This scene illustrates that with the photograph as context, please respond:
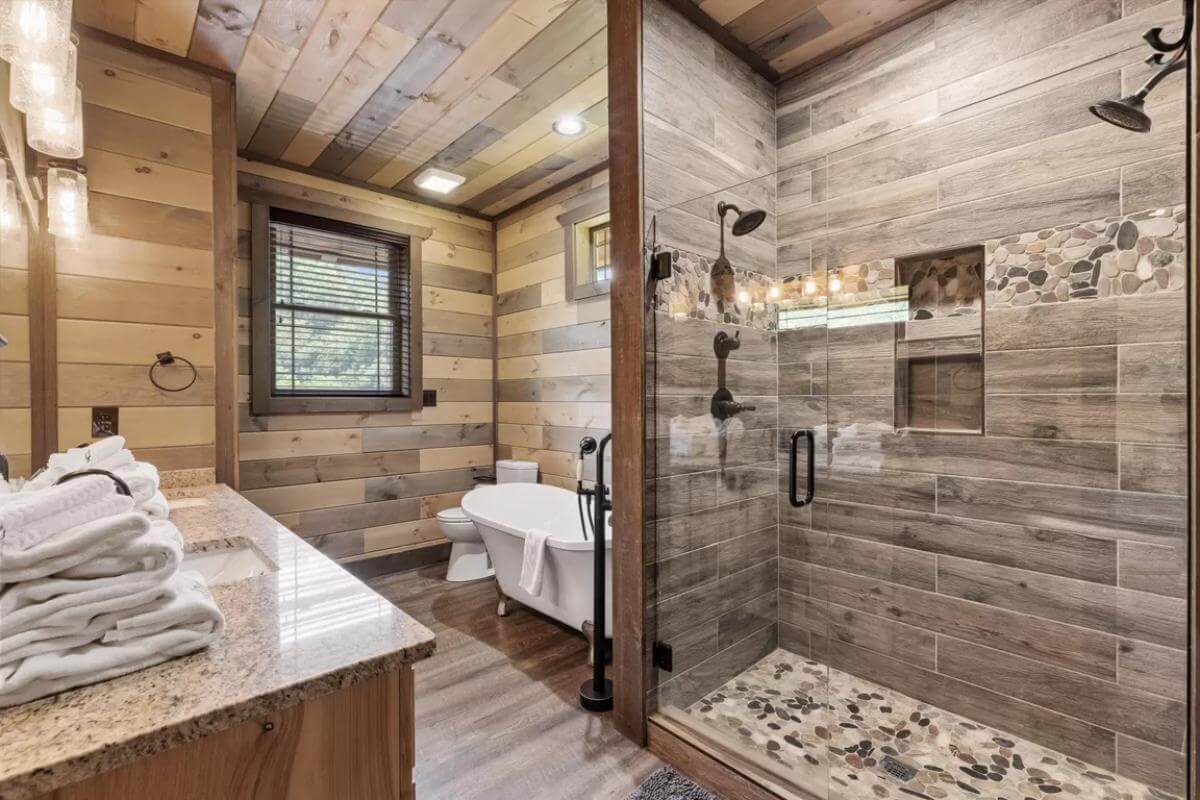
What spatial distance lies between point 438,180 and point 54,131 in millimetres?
2303

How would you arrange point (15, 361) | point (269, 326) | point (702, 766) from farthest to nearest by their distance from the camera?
1. point (269, 326)
2. point (15, 361)
3. point (702, 766)

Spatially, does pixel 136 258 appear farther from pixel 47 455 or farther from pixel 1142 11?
pixel 1142 11

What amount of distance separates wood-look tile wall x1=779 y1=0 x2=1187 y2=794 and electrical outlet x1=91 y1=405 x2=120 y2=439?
110 inches

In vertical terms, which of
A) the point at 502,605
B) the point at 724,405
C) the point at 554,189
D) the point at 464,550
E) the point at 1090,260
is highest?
the point at 554,189

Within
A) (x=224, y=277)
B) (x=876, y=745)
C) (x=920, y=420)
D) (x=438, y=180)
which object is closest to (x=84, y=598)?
(x=224, y=277)

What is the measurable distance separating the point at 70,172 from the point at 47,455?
103 centimetres

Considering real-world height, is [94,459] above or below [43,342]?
below

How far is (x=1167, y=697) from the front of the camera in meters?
1.68

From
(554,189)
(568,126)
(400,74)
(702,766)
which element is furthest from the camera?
(554,189)

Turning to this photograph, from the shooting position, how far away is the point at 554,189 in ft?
12.2

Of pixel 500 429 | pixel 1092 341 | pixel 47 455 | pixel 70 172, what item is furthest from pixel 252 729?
pixel 500 429

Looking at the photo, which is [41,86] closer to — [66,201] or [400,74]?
[66,201]

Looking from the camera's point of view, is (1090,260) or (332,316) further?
(332,316)

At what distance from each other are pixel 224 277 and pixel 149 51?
946 mm
